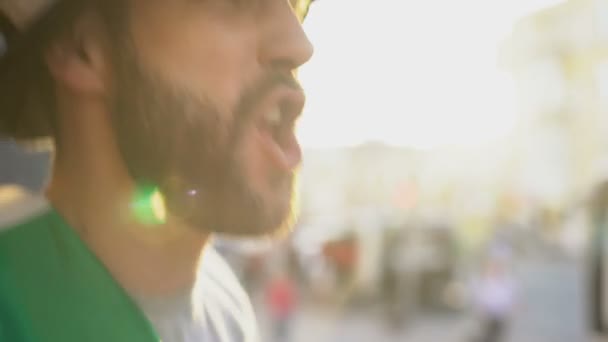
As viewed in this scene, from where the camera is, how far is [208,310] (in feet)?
1.53

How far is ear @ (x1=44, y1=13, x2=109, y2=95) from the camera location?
0.38 m

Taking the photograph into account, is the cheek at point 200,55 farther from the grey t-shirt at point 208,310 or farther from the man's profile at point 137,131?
the grey t-shirt at point 208,310

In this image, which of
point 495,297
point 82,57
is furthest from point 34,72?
point 495,297

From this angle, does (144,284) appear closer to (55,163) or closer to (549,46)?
(55,163)

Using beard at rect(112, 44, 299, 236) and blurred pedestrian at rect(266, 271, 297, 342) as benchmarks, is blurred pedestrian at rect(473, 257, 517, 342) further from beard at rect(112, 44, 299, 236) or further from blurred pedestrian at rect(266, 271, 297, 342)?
beard at rect(112, 44, 299, 236)

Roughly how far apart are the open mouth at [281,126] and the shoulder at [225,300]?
0.11 meters

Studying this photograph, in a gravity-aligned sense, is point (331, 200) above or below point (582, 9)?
below

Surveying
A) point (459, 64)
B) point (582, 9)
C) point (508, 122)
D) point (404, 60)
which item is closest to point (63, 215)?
point (404, 60)

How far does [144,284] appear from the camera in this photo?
399mm

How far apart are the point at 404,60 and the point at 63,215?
0.48 metres

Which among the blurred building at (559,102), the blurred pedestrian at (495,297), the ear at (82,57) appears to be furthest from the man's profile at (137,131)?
the blurred building at (559,102)

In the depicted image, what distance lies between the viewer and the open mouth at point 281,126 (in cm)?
40

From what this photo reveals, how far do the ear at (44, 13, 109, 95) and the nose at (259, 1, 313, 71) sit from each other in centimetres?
9

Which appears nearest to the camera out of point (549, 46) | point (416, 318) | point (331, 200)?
point (331, 200)
